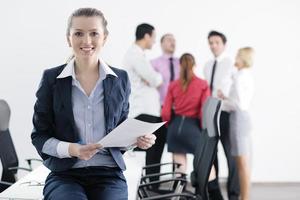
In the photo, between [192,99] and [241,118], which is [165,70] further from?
[241,118]

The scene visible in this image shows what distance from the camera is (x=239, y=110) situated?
16.3ft

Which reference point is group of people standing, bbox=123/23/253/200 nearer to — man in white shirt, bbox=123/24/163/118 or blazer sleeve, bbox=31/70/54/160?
man in white shirt, bbox=123/24/163/118

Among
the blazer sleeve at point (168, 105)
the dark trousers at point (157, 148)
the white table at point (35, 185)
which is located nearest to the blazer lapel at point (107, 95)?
the white table at point (35, 185)

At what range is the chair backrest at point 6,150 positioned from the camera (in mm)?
3754

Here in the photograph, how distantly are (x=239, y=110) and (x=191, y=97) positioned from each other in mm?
495

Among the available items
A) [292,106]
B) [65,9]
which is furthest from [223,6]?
[65,9]

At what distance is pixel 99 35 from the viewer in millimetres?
2068

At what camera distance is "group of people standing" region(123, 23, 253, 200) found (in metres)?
4.89

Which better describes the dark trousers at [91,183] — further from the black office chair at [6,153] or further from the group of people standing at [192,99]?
the group of people standing at [192,99]

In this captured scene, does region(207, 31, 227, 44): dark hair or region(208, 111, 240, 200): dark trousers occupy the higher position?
region(207, 31, 227, 44): dark hair

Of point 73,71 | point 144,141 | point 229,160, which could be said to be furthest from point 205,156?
point 229,160

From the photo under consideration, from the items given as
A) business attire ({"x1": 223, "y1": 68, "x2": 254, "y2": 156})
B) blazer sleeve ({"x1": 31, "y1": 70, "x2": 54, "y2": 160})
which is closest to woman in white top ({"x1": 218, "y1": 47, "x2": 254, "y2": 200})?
business attire ({"x1": 223, "y1": 68, "x2": 254, "y2": 156})

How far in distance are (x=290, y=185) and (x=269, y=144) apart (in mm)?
558

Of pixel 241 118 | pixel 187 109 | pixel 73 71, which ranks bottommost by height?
pixel 241 118
